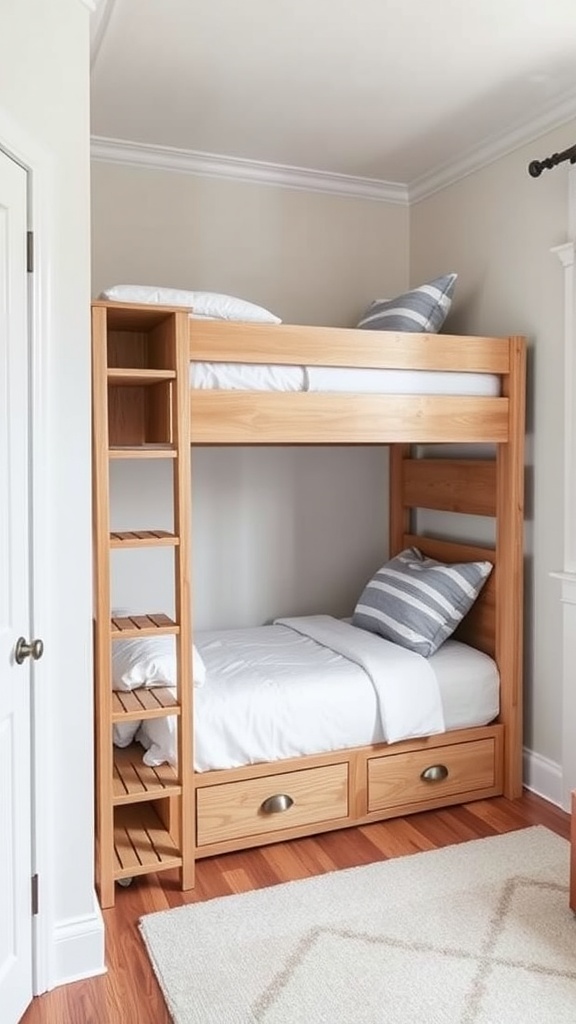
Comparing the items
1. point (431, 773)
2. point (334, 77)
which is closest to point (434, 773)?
point (431, 773)

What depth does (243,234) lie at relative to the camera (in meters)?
3.50

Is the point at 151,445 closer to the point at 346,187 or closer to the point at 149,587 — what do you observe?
the point at 149,587

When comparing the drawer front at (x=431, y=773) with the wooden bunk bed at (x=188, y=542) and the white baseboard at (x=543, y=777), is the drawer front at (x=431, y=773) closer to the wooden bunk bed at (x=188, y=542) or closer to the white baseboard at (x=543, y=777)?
the wooden bunk bed at (x=188, y=542)

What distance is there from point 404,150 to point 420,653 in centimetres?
205

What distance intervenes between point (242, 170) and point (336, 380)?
4.36 ft

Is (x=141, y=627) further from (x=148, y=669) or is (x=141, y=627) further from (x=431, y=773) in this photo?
(x=431, y=773)

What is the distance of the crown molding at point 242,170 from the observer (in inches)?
127

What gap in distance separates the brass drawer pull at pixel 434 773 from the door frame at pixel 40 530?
1453 mm

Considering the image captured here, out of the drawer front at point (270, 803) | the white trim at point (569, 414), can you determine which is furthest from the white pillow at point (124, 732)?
the white trim at point (569, 414)

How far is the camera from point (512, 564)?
3.03 meters

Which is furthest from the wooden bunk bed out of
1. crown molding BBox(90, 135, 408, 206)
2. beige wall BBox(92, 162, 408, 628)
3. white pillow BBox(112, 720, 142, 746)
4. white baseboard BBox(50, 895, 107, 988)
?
crown molding BBox(90, 135, 408, 206)

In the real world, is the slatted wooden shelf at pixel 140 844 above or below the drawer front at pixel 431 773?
below

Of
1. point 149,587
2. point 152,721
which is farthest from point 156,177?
point 152,721

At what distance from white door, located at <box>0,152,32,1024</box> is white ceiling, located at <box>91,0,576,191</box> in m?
0.94
